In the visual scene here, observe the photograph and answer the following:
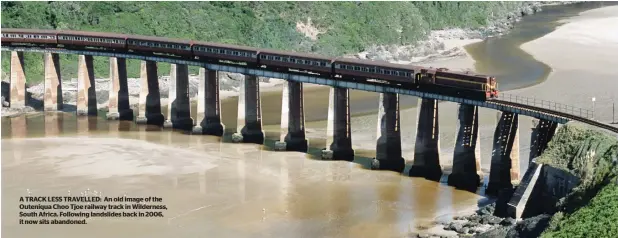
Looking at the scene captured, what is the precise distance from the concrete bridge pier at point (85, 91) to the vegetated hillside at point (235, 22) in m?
12.4

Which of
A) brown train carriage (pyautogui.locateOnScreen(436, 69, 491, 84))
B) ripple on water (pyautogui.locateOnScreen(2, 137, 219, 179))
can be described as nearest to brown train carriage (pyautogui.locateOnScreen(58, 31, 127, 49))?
ripple on water (pyautogui.locateOnScreen(2, 137, 219, 179))

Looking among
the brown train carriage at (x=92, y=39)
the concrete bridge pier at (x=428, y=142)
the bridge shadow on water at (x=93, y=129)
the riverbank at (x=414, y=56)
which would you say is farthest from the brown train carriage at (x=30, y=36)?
the concrete bridge pier at (x=428, y=142)

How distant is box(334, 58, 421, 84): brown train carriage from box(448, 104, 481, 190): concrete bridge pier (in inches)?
197

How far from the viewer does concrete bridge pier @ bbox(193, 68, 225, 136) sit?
271 feet

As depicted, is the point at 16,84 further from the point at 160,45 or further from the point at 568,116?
the point at 568,116

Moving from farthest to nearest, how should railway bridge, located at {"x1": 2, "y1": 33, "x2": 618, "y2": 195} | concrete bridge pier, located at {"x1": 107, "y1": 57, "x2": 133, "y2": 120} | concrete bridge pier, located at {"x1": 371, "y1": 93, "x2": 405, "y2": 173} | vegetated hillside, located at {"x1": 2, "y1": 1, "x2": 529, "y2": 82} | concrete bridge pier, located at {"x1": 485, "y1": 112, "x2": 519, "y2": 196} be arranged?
vegetated hillside, located at {"x1": 2, "y1": 1, "x2": 529, "y2": 82} → concrete bridge pier, located at {"x1": 107, "y1": 57, "x2": 133, "y2": 120} → concrete bridge pier, located at {"x1": 371, "y1": 93, "x2": 405, "y2": 173} → railway bridge, located at {"x1": 2, "y1": 33, "x2": 618, "y2": 195} → concrete bridge pier, located at {"x1": 485, "y1": 112, "x2": 519, "y2": 196}

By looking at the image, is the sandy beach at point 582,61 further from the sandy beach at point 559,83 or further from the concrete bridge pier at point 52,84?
the concrete bridge pier at point 52,84

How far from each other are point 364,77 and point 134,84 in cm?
3718

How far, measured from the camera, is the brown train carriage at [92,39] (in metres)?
90.8

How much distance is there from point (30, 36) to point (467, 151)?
46.0m

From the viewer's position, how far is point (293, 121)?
75.9 metres

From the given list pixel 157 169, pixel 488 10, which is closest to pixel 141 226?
pixel 157 169

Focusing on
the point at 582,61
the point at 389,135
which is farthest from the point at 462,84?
the point at 582,61

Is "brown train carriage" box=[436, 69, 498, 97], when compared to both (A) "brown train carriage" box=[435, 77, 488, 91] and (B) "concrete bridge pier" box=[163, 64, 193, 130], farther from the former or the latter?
(B) "concrete bridge pier" box=[163, 64, 193, 130]
